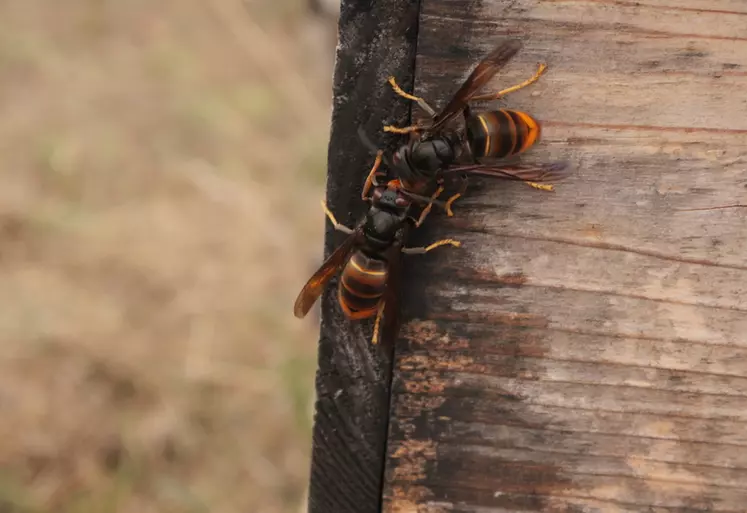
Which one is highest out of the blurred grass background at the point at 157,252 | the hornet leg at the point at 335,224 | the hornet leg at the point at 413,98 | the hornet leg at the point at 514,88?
the blurred grass background at the point at 157,252

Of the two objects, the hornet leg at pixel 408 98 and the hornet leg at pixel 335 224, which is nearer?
the hornet leg at pixel 408 98

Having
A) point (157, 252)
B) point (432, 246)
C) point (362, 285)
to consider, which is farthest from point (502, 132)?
point (157, 252)

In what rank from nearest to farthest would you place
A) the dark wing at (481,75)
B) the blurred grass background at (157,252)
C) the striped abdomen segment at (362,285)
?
the dark wing at (481,75) → the striped abdomen segment at (362,285) → the blurred grass background at (157,252)

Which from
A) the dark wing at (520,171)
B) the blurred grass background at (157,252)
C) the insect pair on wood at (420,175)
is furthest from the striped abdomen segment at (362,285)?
the blurred grass background at (157,252)

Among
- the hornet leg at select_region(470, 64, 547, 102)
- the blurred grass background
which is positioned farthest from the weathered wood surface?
the blurred grass background

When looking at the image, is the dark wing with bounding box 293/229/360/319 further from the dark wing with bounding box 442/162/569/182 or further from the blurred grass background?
the blurred grass background

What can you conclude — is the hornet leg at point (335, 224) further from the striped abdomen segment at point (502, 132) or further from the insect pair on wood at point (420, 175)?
the striped abdomen segment at point (502, 132)
